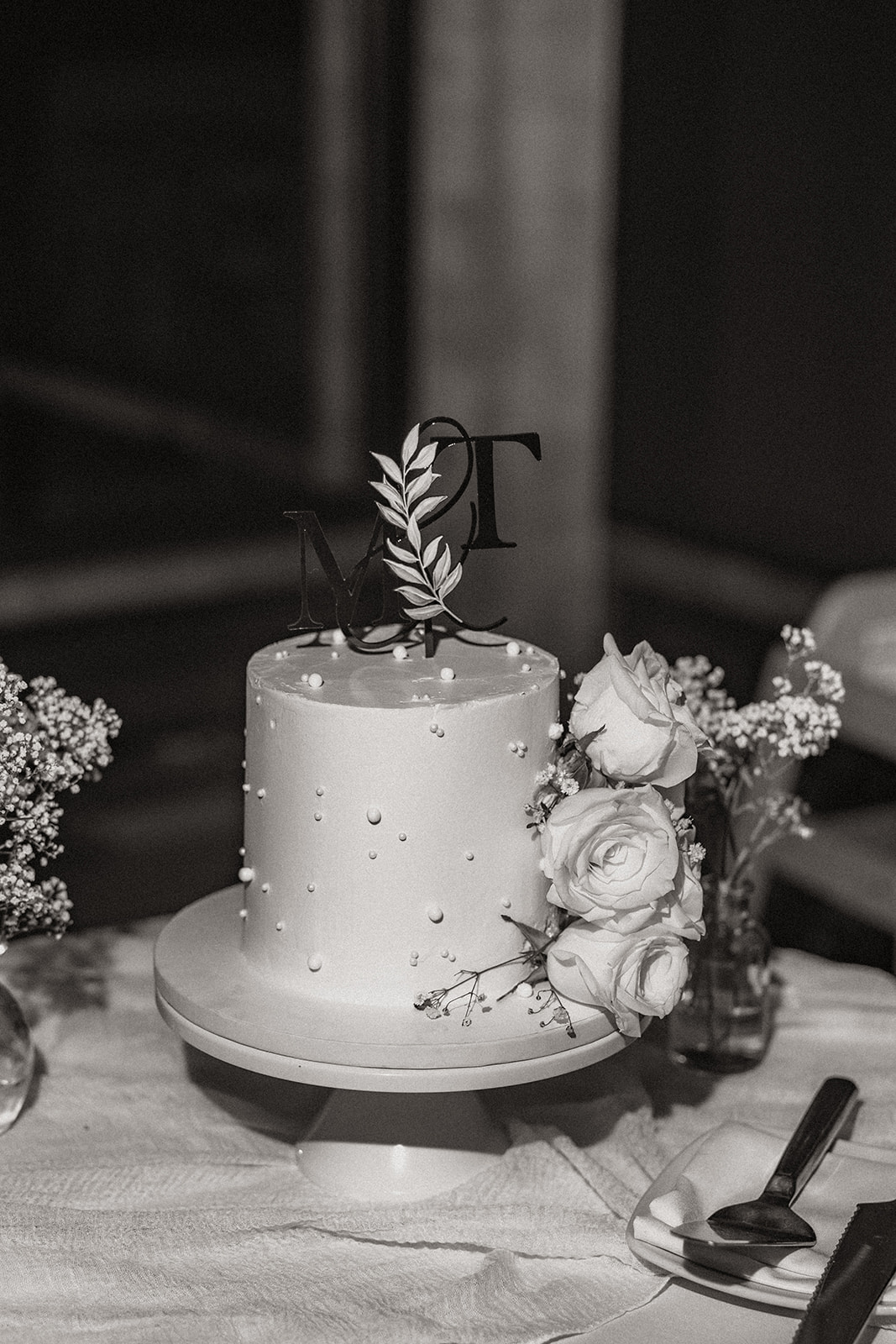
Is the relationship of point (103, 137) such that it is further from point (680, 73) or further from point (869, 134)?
point (869, 134)

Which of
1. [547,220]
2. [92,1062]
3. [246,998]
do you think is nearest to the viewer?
[246,998]

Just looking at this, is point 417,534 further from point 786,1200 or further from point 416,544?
point 786,1200

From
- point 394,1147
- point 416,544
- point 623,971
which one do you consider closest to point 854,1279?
point 623,971

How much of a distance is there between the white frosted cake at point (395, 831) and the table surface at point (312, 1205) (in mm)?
160

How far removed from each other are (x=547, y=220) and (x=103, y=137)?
1454 millimetres

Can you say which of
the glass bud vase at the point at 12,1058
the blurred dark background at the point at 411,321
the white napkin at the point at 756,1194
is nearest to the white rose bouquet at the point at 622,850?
the white napkin at the point at 756,1194

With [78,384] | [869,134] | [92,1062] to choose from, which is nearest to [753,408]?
[869,134]

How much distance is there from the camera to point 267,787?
→ 1.18 metres

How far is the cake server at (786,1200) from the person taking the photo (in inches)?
41.1

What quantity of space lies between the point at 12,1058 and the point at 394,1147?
31cm

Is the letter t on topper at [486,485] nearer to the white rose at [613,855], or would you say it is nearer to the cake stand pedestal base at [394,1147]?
the white rose at [613,855]

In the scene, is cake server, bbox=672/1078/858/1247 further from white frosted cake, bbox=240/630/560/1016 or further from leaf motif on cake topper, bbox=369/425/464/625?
leaf motif on cake topper, bbox=369/425/464/625

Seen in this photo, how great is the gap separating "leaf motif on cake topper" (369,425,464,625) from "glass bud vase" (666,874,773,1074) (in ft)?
1.25

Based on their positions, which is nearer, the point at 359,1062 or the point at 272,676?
the point at 359,1062
